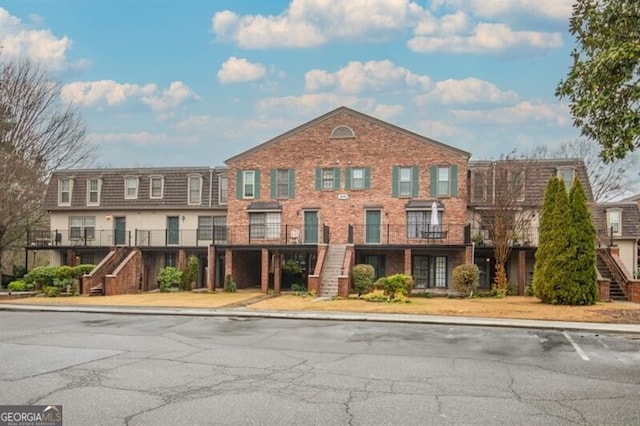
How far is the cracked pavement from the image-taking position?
24.4 ft

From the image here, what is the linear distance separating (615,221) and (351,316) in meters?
25.5

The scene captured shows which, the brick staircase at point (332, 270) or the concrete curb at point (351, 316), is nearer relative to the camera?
the concrete curb at point (351, 316)

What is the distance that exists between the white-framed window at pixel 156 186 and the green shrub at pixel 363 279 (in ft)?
50.2

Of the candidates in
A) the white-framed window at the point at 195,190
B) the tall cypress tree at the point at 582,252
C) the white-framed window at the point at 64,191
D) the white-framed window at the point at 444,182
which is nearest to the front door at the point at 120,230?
the white-framed window at the point at 64,191

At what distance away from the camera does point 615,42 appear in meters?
11.6

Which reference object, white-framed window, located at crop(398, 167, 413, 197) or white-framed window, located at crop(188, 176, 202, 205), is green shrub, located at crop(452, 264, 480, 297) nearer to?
white-framed window, located at crop(398, 167, 413, 197)

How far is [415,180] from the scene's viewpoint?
32.9 meters

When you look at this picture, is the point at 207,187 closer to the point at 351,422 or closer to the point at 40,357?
the point at 40,357

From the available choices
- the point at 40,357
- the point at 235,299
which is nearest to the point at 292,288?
the point at 235,299

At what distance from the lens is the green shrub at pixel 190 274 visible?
3297cm

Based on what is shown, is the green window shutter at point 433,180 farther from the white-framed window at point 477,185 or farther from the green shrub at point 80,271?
the green shrub at point 80,271

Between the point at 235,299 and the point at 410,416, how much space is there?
20435mm

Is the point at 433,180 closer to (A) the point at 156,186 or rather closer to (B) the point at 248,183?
(B) the point at 248,183

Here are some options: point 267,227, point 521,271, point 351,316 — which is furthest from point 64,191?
point 521,271
